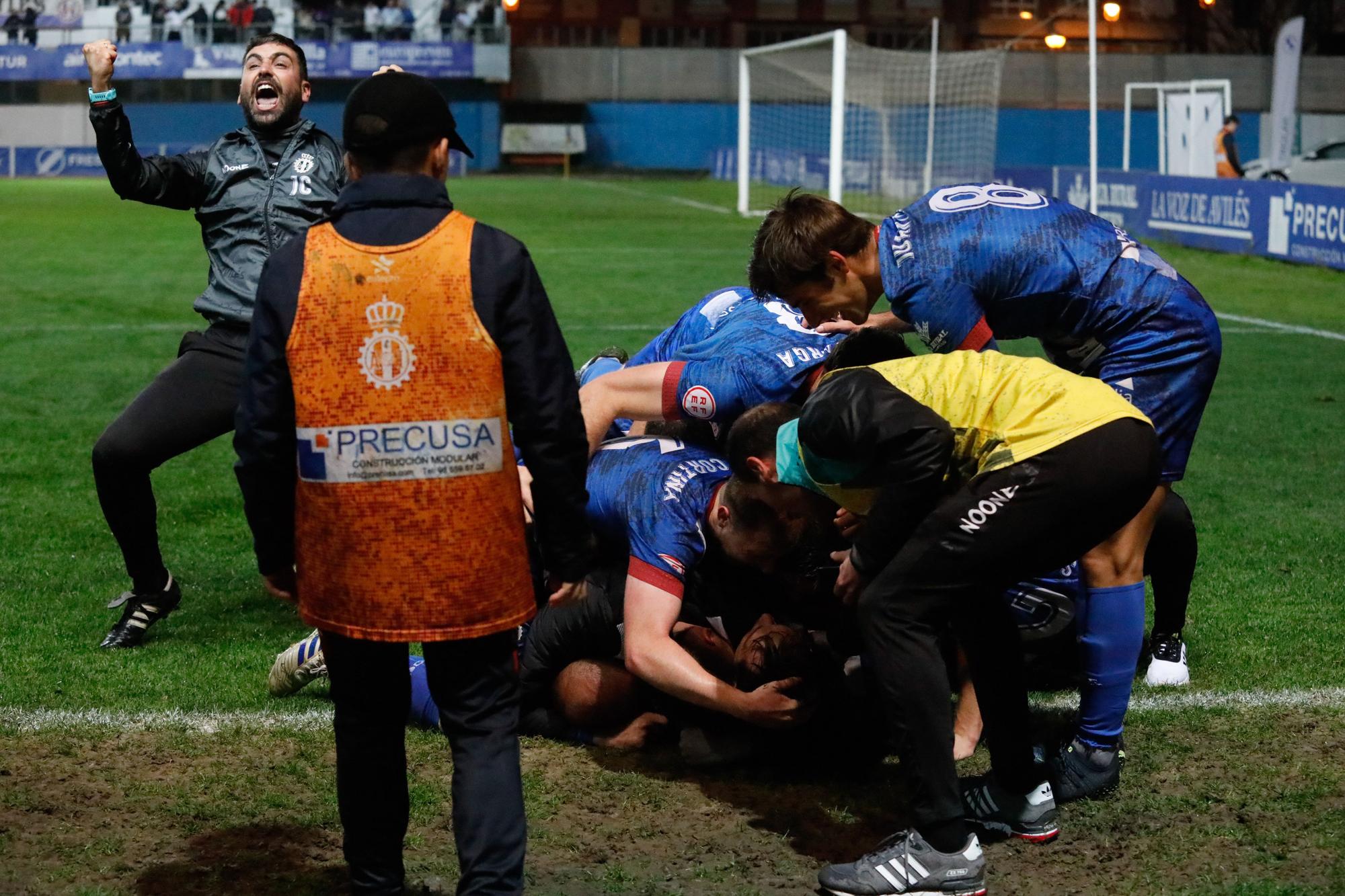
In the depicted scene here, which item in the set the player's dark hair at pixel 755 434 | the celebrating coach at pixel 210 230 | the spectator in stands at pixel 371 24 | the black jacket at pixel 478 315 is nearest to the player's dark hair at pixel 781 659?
the player's dark hair at pixel 755 434

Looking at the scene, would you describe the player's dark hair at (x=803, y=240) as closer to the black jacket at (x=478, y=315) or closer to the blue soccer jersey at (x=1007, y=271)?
the blue soccer jersey at (x=1007, y=271)

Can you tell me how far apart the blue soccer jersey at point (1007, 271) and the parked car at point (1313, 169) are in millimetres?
25001

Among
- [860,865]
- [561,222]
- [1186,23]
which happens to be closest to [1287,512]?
[860,865]

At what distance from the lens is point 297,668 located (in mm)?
4594

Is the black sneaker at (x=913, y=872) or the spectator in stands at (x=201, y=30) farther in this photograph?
the spectator in stands at (x=201, y=30)

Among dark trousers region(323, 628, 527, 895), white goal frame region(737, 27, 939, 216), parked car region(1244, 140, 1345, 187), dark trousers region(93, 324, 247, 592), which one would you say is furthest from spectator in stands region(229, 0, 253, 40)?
dark trousers region(323, 628, 527, 895)

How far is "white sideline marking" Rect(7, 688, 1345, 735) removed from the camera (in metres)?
4.43

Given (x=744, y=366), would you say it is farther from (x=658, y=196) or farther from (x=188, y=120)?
(x=188, y=120)

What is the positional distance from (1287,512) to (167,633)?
4.89m

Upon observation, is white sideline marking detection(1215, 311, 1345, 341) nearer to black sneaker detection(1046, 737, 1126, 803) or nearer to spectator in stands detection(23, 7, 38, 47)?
black sneaker detection(1046, 737, 1126, 803)

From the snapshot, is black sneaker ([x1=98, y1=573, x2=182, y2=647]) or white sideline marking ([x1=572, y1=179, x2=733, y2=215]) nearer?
black sneaker ([x1=98, y1=573, x2=182, y2=647])

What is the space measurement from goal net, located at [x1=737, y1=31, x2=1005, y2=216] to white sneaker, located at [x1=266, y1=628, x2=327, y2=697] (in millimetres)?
21403

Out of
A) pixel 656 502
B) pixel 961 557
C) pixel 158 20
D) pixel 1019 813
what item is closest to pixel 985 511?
pixel 961 557

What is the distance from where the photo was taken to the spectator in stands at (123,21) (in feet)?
155
